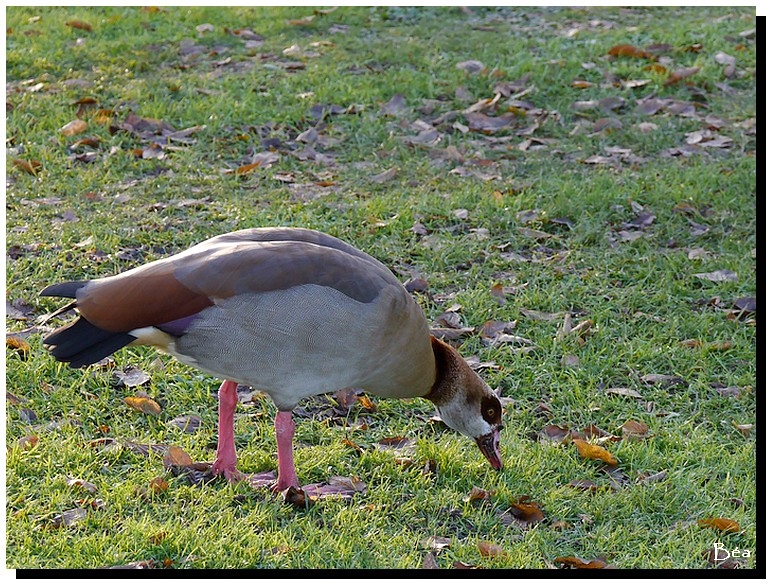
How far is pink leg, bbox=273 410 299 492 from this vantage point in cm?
403

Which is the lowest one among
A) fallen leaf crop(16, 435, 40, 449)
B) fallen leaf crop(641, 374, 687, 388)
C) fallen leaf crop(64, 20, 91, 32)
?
fallen leaf crop(641, 374, 687, 388)

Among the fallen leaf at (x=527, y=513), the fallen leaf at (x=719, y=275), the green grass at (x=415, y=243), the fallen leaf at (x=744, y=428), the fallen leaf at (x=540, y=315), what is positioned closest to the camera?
the green grass at (x=415, y=243)

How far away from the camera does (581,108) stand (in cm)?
810

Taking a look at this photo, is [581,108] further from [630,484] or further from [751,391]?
[630,484]

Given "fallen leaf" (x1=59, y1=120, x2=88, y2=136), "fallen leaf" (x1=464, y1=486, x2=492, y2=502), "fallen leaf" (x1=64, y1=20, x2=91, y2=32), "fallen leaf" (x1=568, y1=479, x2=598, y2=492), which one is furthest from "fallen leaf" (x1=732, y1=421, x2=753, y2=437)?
"fallen leaf" (x1=64, y1=20, x2=91, y2=32)

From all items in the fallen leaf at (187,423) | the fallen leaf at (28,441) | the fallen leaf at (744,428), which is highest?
the fallen leaf at (28,441)

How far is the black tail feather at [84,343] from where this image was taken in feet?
12.3

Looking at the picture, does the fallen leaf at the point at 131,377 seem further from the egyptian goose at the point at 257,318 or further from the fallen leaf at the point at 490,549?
the fallen leaf at the point at 490,549

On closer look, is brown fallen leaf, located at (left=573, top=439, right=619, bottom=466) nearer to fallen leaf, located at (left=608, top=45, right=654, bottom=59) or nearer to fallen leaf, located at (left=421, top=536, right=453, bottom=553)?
fallen leaf, located at (left=421, top=536, right=453, bottom=553)

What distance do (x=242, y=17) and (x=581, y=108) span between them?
354 cm

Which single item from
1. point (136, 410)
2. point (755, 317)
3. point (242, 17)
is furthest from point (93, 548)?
point (242, 17)

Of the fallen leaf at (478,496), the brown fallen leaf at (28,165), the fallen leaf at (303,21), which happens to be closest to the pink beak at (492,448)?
the fallen leaf at (478,496)

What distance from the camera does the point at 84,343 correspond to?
12.3 feet

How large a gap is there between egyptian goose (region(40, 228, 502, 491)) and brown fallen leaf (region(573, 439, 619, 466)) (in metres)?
1.00
